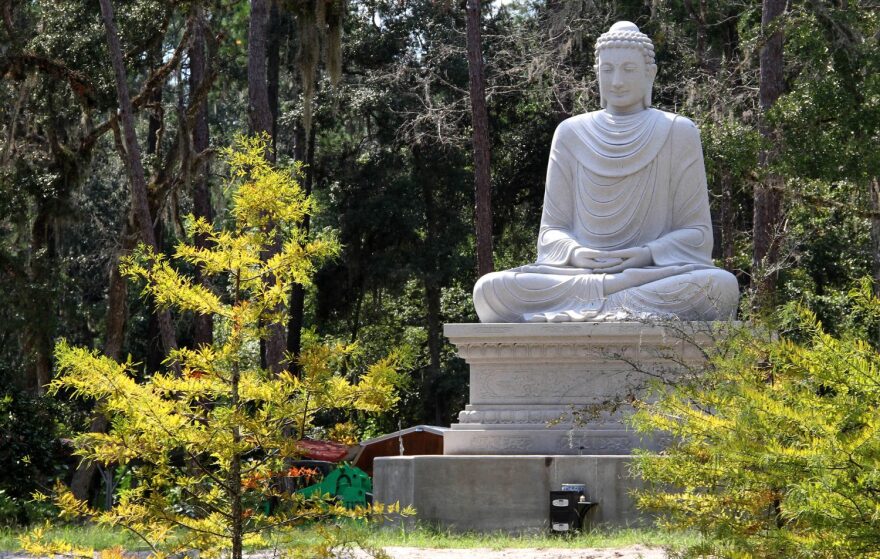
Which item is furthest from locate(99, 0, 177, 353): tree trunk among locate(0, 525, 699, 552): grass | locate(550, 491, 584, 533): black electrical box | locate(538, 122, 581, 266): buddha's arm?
locate(550, 491, 584, 533): black electrical box

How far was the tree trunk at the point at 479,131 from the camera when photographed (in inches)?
683

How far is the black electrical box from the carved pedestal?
31.2 inches

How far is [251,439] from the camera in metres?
6.92

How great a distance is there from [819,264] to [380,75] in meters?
7.88

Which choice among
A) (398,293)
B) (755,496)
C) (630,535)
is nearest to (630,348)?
(630,535)

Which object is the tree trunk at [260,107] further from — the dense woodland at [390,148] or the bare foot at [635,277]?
the bare foot at [635,277]

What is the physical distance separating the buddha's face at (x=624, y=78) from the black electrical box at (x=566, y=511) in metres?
4.30

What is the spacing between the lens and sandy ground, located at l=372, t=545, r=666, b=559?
26.7 ft

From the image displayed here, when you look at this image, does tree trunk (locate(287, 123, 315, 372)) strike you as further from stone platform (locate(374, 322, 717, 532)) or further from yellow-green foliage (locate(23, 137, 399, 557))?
yellow-green foliage (locate(23, 137, 399, 557))

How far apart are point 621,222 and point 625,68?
147 centimetres

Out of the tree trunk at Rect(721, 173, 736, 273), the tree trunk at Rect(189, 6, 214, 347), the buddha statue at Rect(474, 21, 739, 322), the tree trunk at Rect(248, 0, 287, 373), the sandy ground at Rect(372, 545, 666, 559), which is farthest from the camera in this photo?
the tree trunk at Rect(721, 173, 736, 273)

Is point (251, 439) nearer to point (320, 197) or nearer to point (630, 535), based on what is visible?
point (630, 535)

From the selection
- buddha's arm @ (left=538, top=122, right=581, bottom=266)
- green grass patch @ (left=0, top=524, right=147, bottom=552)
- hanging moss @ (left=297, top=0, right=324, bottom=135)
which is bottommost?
green grass patch @ (left=0, top=524, right=147, bottom=552)

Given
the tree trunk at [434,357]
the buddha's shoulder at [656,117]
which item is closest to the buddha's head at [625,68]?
the buddha's shoulder at [656,117]
